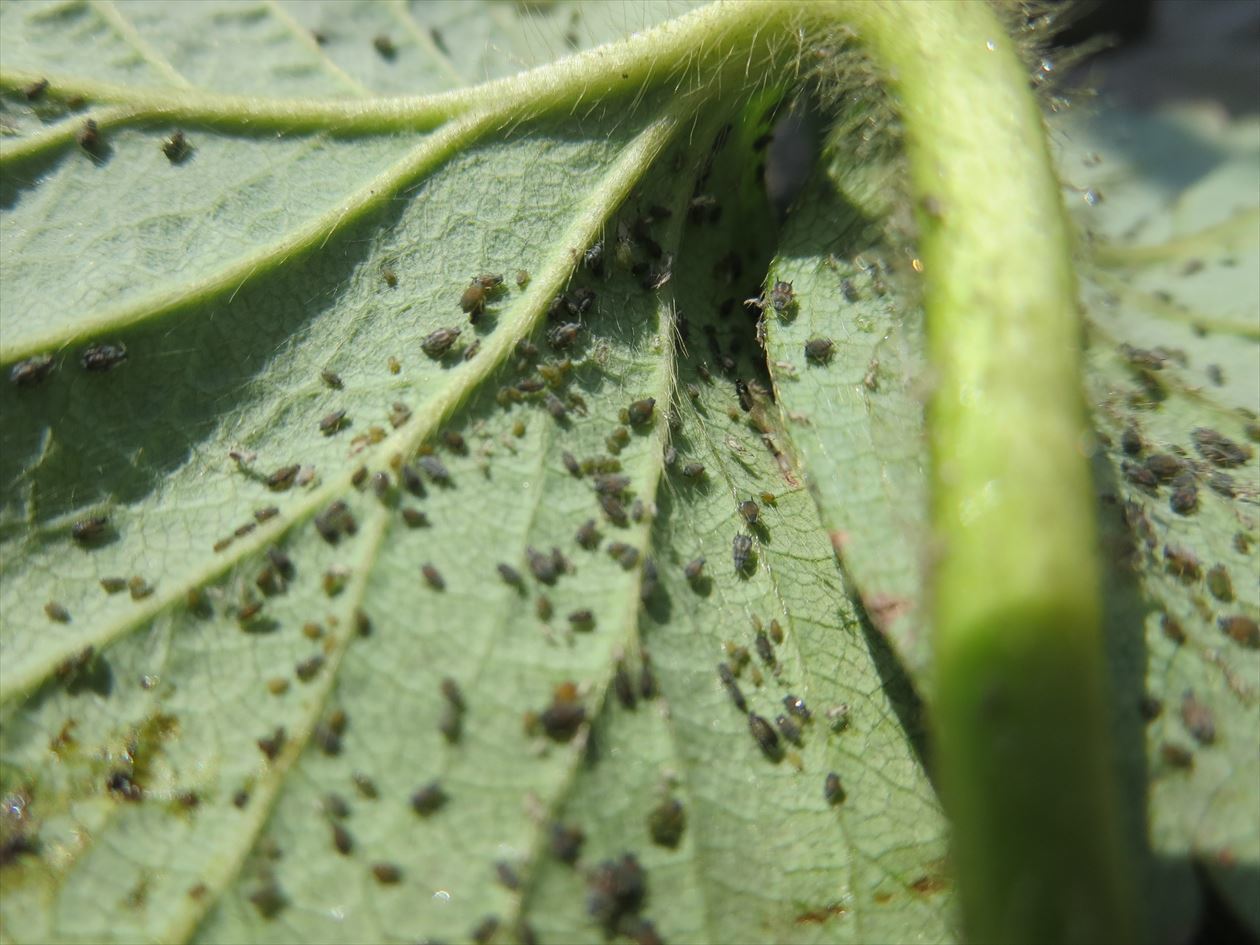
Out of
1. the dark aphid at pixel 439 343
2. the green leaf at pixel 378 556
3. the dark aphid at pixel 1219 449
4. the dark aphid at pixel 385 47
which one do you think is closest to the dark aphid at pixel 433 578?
the green leaf at pixel 378 556

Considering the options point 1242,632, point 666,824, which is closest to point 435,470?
point 666,824

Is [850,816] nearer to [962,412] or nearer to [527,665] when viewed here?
[527,665]

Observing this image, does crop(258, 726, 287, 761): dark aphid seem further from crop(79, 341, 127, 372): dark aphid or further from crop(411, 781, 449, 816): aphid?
crop(79, 341, 127, 372): dark aphid

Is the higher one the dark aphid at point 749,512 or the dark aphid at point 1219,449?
the dark aphid at point 749,512

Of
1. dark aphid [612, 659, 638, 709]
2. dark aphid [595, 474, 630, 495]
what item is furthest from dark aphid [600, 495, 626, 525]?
dark aphid [612, 659, 638, 709]

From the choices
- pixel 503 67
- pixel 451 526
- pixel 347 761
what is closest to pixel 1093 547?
pixel 451 526

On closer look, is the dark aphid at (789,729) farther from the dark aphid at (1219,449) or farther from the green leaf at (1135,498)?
the dark aphid at (1219,449)

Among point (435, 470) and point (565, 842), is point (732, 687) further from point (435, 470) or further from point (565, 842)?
point (435, 470)

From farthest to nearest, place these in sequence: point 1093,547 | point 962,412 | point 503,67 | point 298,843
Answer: point 503,67
point 298,843
point 962,412
point 1093,547

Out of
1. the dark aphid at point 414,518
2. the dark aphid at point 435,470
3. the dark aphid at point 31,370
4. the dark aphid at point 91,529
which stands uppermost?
the dark aphid at point 31,370
